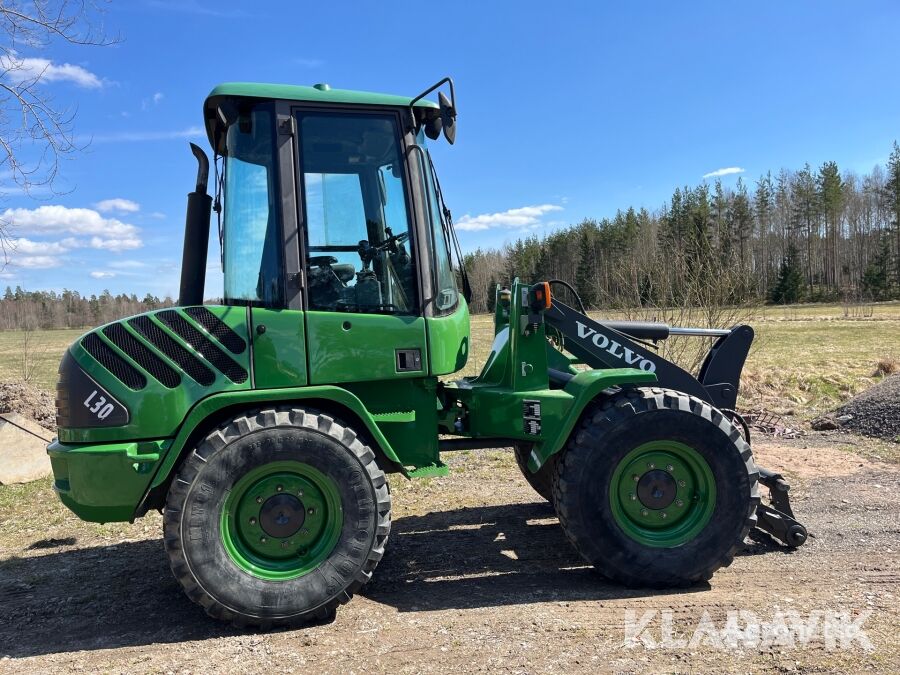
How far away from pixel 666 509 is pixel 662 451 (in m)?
0.38

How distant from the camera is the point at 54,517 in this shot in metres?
5.97


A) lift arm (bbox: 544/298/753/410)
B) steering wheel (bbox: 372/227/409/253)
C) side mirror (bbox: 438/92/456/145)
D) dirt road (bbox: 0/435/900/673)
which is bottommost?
dirt road (bbox: 0/435/900/673)

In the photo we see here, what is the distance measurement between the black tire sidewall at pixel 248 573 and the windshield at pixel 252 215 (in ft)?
2.82

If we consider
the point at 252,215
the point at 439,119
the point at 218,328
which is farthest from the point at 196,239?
the point at 439,119

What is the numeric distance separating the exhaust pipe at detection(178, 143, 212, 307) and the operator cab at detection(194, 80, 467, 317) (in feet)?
0.93

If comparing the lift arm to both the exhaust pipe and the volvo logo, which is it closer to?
the volvo logo

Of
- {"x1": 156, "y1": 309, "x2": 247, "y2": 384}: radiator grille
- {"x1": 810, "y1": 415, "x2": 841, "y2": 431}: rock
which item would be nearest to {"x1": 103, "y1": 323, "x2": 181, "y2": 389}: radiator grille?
{"x1": 156, "y1": 309, "x2": 247, "y2": 384}: radiator grille

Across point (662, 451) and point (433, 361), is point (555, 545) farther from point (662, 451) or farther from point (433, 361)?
point (433, 361)

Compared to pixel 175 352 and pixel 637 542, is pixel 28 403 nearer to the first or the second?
pixel 175 352

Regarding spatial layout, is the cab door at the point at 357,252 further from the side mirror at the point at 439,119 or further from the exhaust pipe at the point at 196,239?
the exhaust pipe at the point at 196,239

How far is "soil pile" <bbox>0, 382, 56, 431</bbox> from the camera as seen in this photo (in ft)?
27.3

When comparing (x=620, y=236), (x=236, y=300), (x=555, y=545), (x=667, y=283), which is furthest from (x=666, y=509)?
(x=620, y=236)

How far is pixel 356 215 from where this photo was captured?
159 inches

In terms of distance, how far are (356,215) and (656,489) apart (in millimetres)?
2669
